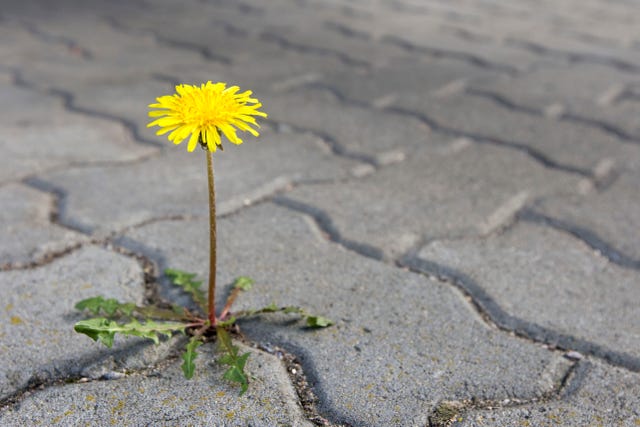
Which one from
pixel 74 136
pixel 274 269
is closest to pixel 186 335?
pixel 274 269

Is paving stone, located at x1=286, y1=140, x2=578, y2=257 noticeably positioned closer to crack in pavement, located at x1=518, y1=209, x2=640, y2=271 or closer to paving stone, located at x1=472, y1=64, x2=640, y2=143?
crack in pavement, located at x1=518, y1=209, x2=640, y2=271

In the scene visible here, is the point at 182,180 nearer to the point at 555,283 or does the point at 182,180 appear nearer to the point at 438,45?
the point at 555,283

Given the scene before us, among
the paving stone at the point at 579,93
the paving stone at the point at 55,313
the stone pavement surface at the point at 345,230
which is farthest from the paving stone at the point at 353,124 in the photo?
the paving stone at the point at 55,313

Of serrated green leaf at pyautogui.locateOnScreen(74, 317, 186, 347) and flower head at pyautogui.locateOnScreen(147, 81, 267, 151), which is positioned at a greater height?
flower head at pyautogui.locateOnScreen(147, 81, 267, 151)

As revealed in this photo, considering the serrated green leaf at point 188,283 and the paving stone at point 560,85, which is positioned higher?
the paving stone at point 560,85

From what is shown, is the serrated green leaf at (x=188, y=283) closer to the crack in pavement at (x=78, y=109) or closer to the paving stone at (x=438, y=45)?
Result: the crack in pavement at (x=78, y=109)

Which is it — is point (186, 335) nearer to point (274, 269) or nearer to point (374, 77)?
point (274, 269)

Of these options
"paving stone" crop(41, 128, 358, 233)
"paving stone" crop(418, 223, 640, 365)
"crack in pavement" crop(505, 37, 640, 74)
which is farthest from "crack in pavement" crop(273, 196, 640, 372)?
"crack in pavement" crop(505, 37, 640, 74)
